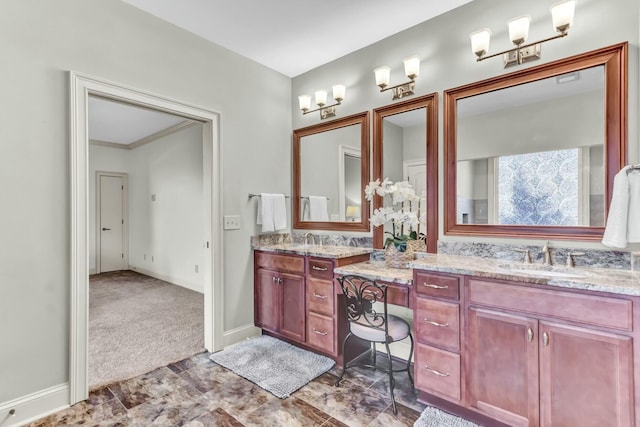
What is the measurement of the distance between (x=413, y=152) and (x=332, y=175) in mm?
855

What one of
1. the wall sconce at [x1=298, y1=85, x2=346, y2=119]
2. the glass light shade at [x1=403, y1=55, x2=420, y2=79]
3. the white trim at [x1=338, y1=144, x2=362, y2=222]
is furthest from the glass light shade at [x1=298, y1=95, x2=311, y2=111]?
the glass light shade at [x1=403, y1=55, x2=420, y2=79]

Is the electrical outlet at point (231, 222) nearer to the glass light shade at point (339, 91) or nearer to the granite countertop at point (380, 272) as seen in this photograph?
the granite countertop at point (380, 272)

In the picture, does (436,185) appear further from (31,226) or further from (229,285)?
(31,226)

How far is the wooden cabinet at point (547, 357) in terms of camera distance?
4.52 feet

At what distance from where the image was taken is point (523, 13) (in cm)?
208

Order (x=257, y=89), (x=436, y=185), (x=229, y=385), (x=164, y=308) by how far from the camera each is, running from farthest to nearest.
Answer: (x=164, y=308)
(x=257, y=89)
(x=436, y=185)
(x=229, y=385)

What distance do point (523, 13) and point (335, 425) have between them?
2.83 m

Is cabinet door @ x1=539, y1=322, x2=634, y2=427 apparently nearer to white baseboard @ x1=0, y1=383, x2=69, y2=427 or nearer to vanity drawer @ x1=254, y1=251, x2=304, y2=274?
vanity drawer @ x1=254, y1=251, x2=304, y2=274

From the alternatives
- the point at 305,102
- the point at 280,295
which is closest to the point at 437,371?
the point at 280,295

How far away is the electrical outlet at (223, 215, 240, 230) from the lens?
2.87 metres

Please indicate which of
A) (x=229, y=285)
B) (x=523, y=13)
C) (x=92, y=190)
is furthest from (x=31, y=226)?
(x=92, y=190)

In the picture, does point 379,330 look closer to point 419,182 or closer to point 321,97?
point 419,182

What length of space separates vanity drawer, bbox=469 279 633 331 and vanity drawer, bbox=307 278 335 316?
3.48 feet

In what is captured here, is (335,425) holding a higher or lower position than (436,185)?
lower
